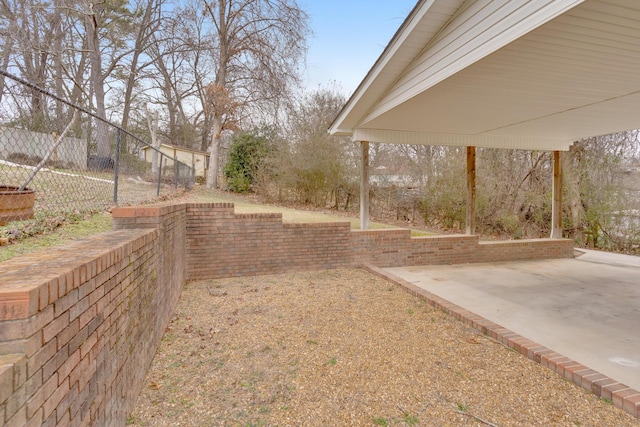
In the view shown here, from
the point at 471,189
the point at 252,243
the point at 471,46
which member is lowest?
the point at 252,243

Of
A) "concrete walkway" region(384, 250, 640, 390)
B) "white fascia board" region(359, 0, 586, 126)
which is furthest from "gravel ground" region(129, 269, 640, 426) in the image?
"white fascia board" region(359, 0, 586, 126)

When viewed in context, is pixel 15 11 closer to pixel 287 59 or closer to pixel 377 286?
pixel 287 59

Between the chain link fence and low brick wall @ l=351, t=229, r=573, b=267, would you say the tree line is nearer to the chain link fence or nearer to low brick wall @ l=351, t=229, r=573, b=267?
low brick wall @ l=351, t=229, r=573, b=267

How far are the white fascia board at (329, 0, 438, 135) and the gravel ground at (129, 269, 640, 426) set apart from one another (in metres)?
3.43

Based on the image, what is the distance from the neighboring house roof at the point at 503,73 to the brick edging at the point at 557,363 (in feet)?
9.07

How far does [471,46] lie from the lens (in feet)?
11.6

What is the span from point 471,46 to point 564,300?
3482 millimetres

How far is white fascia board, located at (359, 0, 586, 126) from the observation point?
274 centimetres

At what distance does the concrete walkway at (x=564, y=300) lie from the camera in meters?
3.03

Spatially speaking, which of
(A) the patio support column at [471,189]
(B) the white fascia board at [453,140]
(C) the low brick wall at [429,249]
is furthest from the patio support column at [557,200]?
(A) the patio support column at [471,189]

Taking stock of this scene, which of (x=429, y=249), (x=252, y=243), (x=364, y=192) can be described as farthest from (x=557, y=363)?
(x=364, y=192)

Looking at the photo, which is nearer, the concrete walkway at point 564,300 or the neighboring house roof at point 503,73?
the neighboring house roof at point 503,73

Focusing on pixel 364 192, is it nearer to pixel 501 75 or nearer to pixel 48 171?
pixel 501 75

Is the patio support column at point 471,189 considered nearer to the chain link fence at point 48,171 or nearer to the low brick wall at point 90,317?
the low brick wall at point 90,317
